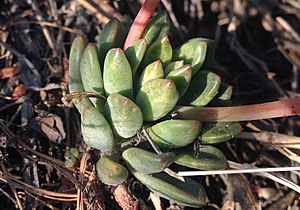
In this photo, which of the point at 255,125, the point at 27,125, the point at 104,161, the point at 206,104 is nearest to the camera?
the point at 104,161

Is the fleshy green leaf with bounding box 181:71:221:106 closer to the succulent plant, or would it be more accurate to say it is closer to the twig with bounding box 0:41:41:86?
the succulent plant

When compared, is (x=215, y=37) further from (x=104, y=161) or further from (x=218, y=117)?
(x=104, y=161)

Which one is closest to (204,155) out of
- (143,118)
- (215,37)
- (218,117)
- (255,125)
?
(218,117)

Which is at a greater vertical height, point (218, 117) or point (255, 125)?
point (218, 117)

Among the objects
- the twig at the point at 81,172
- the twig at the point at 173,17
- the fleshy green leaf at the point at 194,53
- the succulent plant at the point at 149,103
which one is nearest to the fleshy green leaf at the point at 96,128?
the succulent plant at the point at 149,103

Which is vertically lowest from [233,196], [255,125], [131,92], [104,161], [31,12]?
[233,196]

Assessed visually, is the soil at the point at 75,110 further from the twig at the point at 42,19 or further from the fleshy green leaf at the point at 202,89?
the fleshy green leaf at the point at 202,89
